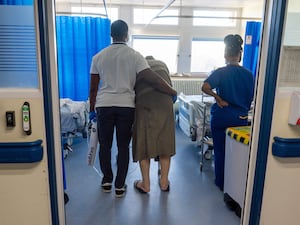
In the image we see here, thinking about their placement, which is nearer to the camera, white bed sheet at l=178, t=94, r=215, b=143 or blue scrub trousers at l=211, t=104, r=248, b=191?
blue scrub trousers at l=211, t=104, r=248, b=191

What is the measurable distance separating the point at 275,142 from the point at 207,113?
181 centimetres

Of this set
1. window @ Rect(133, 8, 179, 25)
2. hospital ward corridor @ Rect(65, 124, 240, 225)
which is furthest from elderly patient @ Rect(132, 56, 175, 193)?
window @ Rect(133, 8, 179, 25)

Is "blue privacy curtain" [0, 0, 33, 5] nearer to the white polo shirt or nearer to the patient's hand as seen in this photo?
the white polo shirt

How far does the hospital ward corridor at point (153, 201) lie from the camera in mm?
2129

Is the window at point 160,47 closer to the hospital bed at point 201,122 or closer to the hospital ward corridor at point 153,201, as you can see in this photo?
the hospital bed at point 201,122

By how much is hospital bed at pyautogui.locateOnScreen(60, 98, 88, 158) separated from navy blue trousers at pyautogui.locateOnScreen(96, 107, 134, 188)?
1143 mm

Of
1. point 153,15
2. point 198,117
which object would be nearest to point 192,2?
point 153,15

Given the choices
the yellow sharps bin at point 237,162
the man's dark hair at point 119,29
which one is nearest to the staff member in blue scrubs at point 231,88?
the yellow sharps bin at point 237,162

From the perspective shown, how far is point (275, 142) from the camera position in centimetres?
147

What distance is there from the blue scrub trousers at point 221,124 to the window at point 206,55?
146 inches

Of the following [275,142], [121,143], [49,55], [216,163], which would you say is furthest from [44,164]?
[216,163]

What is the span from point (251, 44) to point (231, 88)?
296 cm

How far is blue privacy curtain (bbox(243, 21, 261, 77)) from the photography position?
477 cm

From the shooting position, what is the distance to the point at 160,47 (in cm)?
596
